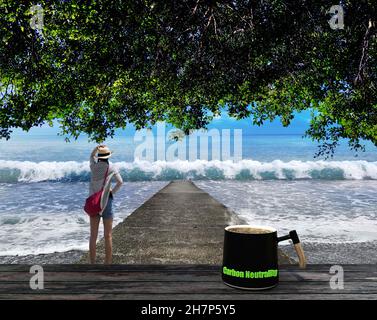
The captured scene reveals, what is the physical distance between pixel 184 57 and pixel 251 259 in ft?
19.6

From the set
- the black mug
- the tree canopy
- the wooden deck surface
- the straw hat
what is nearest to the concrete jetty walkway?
the straw hat

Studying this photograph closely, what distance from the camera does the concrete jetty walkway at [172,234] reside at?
6.62m

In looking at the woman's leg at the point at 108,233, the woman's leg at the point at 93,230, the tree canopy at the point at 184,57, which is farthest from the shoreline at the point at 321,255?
the woman's leg at the point at 93,230

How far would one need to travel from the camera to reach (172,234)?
8.31m

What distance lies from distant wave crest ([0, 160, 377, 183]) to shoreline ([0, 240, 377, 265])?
2548 centimetres

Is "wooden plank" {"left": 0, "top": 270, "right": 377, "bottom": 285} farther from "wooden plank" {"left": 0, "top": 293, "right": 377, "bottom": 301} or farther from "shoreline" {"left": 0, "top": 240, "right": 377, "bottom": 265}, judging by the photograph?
"shoreline" {"left": 0, "top": 240, "right": 377, "bottom": 265}

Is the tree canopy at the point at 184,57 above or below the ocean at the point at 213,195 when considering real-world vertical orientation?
above

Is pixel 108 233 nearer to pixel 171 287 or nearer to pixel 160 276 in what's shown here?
pixel 160 276

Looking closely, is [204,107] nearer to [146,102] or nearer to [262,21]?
[146,102]

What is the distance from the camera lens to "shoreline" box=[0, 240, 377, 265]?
9824mm

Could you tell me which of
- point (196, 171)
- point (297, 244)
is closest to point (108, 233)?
point (297, 244)

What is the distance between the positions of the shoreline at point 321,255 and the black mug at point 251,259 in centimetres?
791

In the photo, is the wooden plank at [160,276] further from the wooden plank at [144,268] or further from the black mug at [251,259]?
the black mug at [251,259]

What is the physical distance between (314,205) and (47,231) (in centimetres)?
1165
